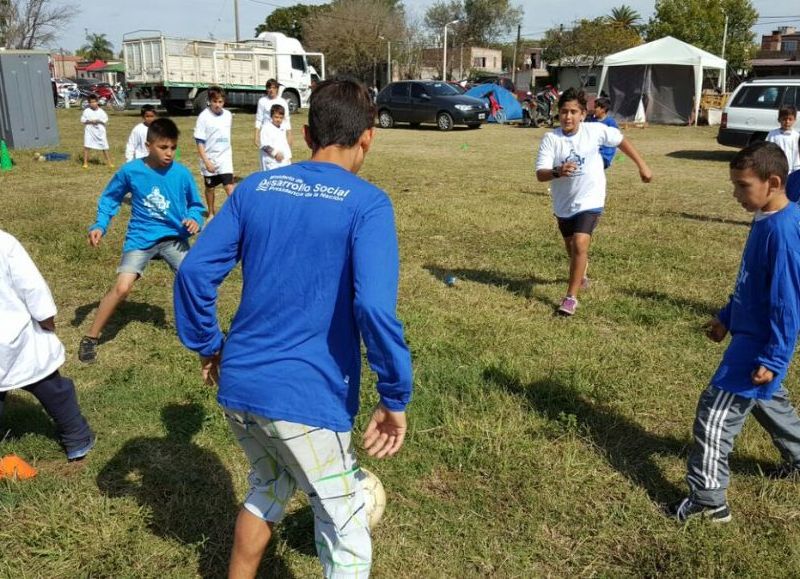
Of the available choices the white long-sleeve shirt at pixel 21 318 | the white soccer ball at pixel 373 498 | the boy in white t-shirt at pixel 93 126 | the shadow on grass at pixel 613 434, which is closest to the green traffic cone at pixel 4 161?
the boy in white t-shirt at pixel 93 126

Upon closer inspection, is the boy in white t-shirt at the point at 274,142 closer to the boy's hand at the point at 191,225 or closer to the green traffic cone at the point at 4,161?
the boy's hand at the point at 191,225

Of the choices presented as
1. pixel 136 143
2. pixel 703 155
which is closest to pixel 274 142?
pixel 136 143

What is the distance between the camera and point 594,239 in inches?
324

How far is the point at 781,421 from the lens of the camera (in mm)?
3148

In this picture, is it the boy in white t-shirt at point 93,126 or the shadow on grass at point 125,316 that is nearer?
the shadow on grass at point 125,316

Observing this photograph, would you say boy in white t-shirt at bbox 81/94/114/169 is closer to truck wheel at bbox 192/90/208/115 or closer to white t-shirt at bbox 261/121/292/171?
white t-shirt at bbox 261/121/292/171

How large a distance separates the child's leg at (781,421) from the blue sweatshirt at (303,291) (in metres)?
2.11

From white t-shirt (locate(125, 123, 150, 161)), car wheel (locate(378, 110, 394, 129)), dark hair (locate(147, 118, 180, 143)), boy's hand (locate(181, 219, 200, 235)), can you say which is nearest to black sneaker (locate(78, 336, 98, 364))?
boy's hand (locate(181, 219, 200, 235))

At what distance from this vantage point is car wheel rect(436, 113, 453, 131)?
946 inches

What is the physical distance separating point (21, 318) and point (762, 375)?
3.36 meters

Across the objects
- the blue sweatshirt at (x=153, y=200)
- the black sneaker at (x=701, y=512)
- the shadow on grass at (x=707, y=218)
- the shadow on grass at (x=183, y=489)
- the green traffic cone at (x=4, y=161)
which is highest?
the blue sweatshirt at (x=153, y=200)

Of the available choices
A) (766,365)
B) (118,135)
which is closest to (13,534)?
(766,365)

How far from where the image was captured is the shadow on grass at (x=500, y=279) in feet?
21.0

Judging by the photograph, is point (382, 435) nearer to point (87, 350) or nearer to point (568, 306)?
point (87, 350)
